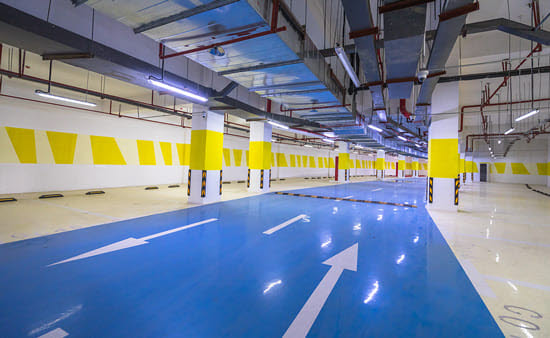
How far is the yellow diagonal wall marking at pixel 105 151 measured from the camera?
12.4 metres

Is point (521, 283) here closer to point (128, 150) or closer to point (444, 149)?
point (444, 149)

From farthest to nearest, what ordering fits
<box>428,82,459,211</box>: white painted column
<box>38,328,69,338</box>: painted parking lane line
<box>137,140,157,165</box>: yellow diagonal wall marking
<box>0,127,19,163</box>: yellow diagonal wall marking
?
<box>137,140,157,165</box>: yellow diagonal wall marking, <box>0,127,19,163</box>: yellow diagonal wall marking, <box>428,82,459,211</box>: white painted column, <box>38,328,69,338</box>: painted parking lane line

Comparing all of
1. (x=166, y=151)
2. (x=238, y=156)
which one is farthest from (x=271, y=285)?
(x=238, y=156)

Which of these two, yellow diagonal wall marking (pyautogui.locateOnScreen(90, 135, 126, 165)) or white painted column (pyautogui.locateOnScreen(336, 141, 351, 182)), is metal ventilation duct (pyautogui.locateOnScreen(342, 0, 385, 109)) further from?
white painted column (pyautogui.locateOnScreen(336, 141, 351, 182))

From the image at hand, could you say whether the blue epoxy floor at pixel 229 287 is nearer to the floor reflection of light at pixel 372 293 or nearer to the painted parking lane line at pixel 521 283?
the floor reflection of light at pixel 372 293

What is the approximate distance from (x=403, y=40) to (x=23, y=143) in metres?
14.3

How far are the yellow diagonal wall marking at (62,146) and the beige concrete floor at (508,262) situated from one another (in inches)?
603

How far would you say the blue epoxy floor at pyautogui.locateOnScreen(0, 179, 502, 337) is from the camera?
2311 mm

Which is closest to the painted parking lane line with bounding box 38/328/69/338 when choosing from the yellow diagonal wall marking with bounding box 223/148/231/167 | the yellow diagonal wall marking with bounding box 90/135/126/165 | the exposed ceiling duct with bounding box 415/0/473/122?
the exposed ceiling duct with bounding box 415/0/473/122

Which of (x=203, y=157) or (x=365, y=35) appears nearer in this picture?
(x=365, y=35)

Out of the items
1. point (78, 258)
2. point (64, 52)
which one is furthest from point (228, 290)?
point (64, 52)

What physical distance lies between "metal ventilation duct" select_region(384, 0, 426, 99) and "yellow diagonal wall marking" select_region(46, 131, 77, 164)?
A: 14.0 m

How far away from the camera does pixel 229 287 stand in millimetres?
3027

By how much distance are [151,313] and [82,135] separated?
43.0 ft
